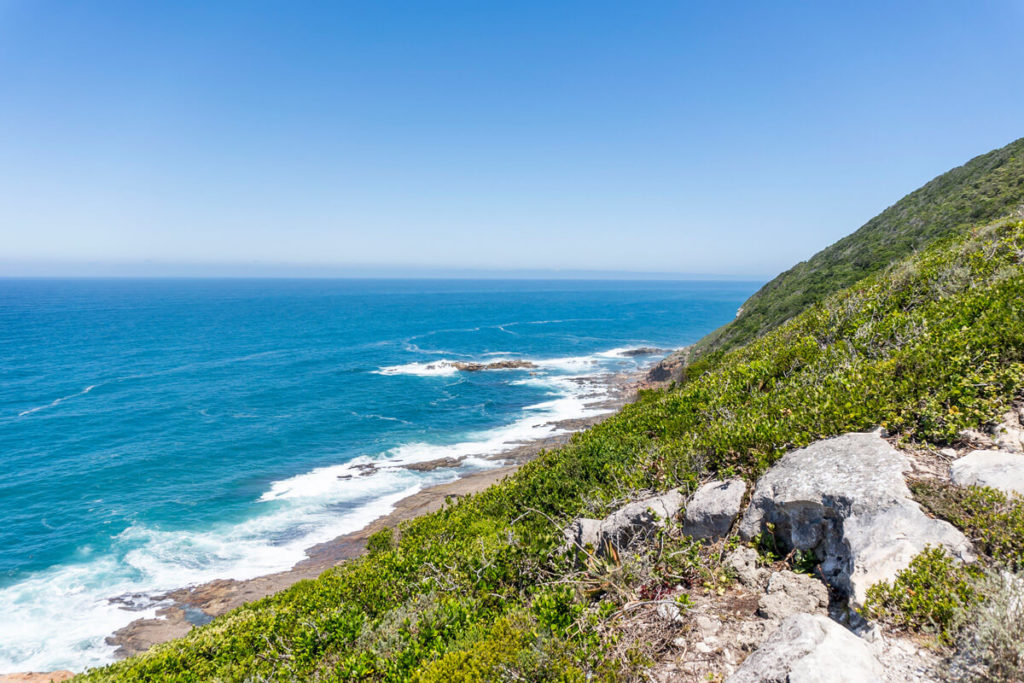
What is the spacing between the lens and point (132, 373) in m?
63.0

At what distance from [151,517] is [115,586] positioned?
6.58 m

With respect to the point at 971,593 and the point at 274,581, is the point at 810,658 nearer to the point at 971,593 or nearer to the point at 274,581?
the point at 971,593

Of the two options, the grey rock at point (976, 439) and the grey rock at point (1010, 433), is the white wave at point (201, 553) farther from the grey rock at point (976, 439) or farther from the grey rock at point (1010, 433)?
the grey rock at point (1010, 433)

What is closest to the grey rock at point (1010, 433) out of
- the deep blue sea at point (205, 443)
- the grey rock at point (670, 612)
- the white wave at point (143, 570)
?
the grey rock at point (670, 612)

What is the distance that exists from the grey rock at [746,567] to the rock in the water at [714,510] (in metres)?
0.50

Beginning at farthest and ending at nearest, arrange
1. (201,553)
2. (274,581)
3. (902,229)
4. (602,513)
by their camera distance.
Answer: (902,229) < (201,553) < (274,581) < (602,513)

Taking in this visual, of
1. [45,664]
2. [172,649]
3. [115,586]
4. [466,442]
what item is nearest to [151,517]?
[115,586]

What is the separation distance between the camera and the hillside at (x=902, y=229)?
1242 inches

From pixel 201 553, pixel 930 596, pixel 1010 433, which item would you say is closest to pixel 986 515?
pixel 930 596

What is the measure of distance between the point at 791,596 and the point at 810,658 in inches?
59.1

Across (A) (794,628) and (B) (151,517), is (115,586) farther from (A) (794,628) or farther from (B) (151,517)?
(A) (794,628)

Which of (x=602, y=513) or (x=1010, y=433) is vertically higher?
(x=1010, y=433)

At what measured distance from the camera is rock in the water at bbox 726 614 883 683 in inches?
141

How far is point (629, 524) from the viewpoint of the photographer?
7.25 meters
